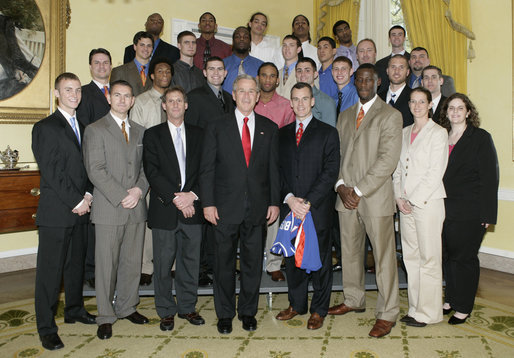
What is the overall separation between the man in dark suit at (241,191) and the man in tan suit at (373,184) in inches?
23.4

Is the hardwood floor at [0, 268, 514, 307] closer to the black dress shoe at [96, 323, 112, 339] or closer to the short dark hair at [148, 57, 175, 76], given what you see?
the black dress shoe at [96, 323, 112, 339]

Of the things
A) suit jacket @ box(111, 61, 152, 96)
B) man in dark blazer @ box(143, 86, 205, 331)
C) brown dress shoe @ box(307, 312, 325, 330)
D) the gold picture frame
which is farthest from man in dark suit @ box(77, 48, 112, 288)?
brown dress shoe @ box(307, 312, 325, 330)

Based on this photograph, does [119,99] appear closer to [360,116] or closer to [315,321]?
[360,116]

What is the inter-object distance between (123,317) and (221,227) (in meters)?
1.13

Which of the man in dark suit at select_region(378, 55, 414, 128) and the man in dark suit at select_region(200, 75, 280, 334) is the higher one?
the man in dark suit at select_region(378, 55, 414, 128)

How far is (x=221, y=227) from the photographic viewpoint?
351 centimetres

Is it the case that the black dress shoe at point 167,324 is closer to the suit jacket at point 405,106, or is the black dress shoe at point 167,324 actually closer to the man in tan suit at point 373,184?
the man in tan suit at point 373,184

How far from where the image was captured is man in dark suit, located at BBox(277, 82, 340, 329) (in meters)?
3.56

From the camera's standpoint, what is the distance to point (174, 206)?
11.6 ft

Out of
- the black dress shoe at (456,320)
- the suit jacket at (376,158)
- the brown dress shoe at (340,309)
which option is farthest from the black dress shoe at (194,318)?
the black dress shoe at (456,320)

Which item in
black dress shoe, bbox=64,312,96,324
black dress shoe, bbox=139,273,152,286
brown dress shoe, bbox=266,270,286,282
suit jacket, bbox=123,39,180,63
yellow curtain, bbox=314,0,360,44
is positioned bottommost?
black dress shoe, bbox=64,312,96,324

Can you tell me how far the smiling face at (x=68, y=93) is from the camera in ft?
11.1

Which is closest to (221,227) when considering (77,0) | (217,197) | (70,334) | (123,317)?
(217,197)

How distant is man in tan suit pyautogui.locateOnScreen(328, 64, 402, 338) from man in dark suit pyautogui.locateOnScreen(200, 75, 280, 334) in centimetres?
59
